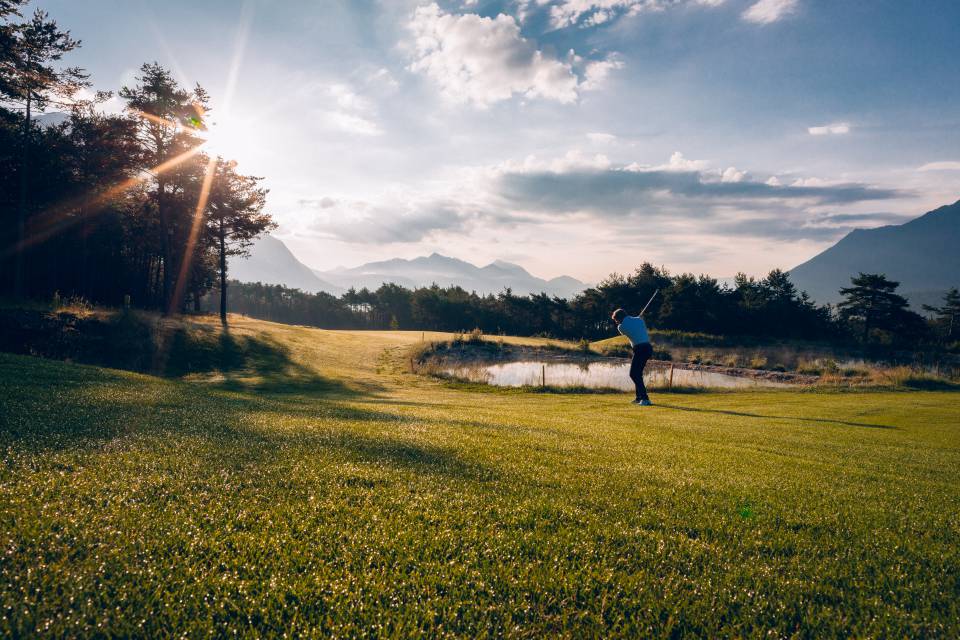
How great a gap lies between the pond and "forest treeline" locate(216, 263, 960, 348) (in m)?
27.9

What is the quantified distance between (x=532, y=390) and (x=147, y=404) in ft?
68.7

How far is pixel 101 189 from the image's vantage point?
36.2 meters

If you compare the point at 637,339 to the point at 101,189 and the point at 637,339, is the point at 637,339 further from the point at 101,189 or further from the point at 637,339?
the point at 101,189

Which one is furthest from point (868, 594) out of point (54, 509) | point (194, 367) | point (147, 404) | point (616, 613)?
point (194, 367)

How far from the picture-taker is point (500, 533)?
11.9ft

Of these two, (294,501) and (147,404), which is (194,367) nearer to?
(147,404)

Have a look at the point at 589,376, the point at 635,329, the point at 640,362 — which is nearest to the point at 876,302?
the point at 589,376

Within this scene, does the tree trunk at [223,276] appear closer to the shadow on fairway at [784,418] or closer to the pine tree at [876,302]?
the shadow on fairway at [784,418]

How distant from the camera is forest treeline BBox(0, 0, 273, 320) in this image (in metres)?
28.7

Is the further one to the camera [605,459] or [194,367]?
[194,367]

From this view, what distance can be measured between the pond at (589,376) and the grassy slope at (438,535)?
69.6 feet

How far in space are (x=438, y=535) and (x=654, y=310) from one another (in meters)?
69.8

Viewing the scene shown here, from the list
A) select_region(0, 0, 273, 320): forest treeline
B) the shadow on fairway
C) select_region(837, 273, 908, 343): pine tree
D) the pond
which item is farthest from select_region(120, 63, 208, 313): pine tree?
select_region(837, 273, 908, 343): pine tree

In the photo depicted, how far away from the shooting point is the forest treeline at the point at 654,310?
56562 mm
